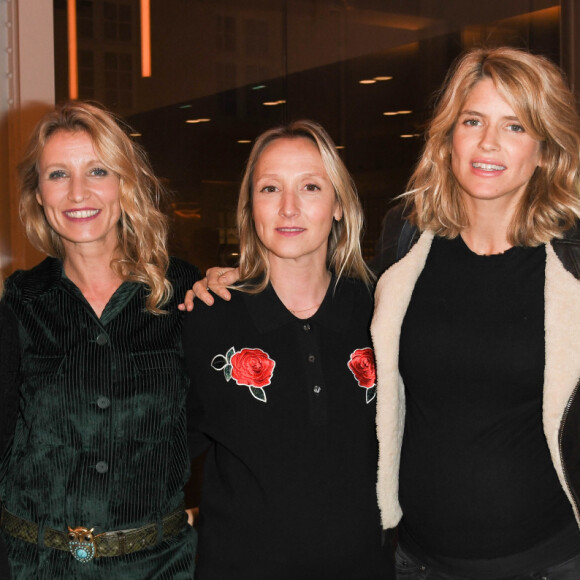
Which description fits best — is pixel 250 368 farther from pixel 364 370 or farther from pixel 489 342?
pixel 489 342

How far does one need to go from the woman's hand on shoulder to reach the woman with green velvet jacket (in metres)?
0.06

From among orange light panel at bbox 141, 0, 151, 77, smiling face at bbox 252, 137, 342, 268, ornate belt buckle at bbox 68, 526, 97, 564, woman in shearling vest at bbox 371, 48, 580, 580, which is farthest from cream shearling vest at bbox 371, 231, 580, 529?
orange light panel at bbox 141, 0, 151, 77

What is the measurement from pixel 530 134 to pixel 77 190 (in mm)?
1252

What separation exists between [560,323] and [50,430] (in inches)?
53.4

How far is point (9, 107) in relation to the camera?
14.0 feet

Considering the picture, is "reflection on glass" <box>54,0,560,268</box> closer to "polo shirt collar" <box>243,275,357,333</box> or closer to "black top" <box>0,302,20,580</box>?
"polo shirt collar" <box>243,275,357,333</box>

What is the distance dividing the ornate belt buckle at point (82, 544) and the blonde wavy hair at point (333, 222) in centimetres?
80

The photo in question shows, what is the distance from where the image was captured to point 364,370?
2.51m

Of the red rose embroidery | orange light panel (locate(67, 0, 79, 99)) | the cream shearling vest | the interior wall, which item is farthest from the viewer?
orange light panel (locate(67, 0, 79, 99))

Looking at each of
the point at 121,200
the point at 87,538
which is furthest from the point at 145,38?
the point at 87,538

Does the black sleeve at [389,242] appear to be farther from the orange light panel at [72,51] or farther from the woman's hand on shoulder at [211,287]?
the orange light panel at [72,51]

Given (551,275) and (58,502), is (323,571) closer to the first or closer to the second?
(58,502)

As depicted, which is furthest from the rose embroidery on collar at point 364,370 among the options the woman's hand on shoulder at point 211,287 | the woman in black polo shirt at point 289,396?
the woman's hand on shoulder at point 211,287

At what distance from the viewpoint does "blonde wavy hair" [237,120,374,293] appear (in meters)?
2.61
